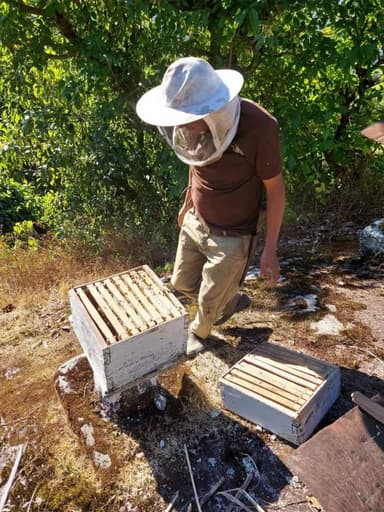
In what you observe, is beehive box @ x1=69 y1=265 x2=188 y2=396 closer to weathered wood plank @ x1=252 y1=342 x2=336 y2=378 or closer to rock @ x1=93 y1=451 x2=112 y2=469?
rock @ x1=93 y1=451 x2=112 y2=469

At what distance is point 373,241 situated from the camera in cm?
361

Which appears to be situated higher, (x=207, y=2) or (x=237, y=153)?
(x=207, y=2)

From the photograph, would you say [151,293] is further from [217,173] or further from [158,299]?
[217,173]

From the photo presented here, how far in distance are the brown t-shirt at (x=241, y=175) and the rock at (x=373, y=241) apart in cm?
185

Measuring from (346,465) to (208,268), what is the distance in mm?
1168

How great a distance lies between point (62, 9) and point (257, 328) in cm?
286

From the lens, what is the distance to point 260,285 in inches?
132

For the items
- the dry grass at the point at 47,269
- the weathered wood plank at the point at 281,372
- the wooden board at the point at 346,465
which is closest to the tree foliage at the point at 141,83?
the dry grass at the point at 47,269

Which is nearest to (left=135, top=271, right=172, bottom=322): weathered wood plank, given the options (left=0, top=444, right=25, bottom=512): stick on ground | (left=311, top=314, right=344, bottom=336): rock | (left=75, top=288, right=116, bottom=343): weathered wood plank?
(left=75, top=288, right=116, bottom=343): weathered wood plank

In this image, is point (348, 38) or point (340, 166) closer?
point (348, 38)

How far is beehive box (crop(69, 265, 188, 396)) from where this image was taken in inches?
69.1

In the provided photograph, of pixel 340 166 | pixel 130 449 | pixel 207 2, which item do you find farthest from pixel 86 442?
pixel 340 166

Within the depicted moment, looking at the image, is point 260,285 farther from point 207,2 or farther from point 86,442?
point 207,2

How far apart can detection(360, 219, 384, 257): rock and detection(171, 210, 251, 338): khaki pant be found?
1.68m
